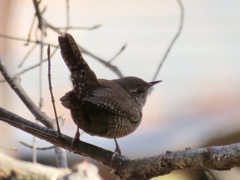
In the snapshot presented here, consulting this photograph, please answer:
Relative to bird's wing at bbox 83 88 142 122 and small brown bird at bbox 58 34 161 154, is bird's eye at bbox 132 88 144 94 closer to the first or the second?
bird's wing at bbox 83 88 142 122

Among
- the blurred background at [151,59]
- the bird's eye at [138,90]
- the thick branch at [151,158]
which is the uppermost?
the blurred background at [151,59]

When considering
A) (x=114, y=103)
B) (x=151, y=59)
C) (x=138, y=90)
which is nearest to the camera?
(x=114, y=103)

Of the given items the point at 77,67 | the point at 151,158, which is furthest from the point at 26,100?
the point at 151,158

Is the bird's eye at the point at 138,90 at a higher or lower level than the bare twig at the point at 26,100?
higher

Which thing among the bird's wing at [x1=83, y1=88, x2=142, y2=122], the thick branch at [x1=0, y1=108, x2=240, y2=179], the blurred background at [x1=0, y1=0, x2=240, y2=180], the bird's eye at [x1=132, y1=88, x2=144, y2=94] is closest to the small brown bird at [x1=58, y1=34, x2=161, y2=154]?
the bird's wing at [x1=83, y1=88, x2=142, y2=122]

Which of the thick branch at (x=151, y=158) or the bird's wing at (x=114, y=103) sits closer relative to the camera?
the thick branch at (x=151, y=158)

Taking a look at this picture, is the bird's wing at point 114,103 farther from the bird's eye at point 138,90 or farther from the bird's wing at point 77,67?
the bird's eye at point 138,90

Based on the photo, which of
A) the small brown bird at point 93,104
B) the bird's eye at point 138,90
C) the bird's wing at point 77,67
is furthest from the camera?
the bird's eye at point 138,90

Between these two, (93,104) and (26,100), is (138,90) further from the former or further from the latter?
(26,100)

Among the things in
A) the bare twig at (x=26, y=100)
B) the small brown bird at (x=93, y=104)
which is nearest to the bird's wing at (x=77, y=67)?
the small brown bird at (x=93, y=104)
